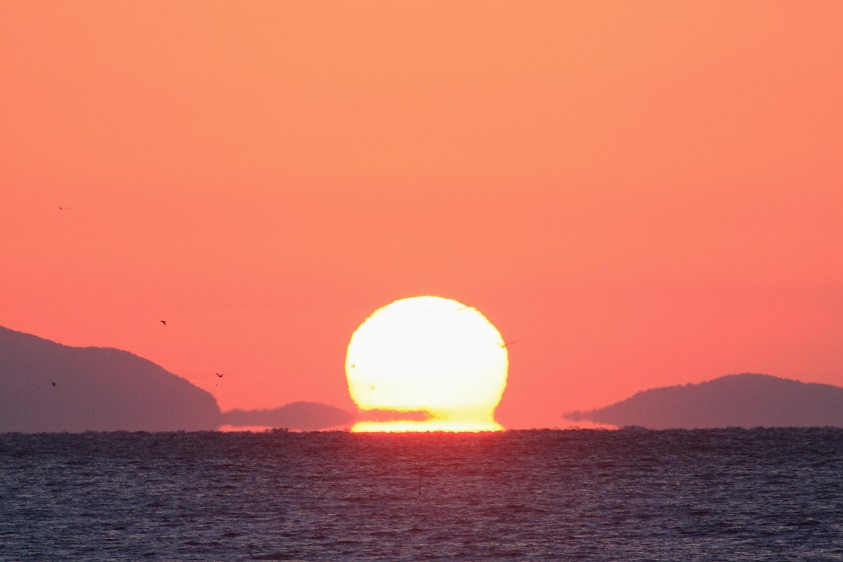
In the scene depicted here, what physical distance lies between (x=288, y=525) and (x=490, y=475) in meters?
51.1

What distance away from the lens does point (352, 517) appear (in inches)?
3688

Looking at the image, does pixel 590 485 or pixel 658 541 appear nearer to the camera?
pixel 658 541

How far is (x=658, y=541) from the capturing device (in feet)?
266

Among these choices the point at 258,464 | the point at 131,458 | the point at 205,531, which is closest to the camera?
the point at 205,531

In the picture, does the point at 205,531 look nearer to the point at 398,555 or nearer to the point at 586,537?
the point at 398,555

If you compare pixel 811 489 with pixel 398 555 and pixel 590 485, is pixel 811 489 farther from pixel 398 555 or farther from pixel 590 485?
pixel 398 555

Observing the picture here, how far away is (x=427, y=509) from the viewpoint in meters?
98.9

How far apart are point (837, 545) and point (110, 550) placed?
4283 centimetres

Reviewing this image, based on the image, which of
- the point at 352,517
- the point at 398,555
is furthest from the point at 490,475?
the point at 398,555

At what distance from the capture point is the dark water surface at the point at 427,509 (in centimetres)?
7644

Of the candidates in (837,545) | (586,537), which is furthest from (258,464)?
(837,545)

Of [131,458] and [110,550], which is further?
[131,458]

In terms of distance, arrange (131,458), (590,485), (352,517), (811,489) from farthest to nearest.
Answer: (131,458) → (590,485) → (811,489) → (352,517)

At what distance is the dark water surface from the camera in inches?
3009
